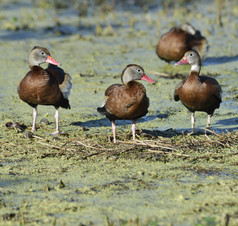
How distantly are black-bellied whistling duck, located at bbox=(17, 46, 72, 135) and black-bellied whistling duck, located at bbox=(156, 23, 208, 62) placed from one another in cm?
398

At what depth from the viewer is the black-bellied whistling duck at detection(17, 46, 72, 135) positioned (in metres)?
6.57

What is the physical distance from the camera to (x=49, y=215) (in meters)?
3.93

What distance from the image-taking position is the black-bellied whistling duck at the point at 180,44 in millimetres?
10430

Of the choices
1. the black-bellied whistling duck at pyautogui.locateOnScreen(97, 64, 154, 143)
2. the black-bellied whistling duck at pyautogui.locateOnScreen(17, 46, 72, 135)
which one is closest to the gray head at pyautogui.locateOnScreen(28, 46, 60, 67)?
the black-bellied whistling duck at pyautogui.locateOnScreen(17, 46, 72, 135)

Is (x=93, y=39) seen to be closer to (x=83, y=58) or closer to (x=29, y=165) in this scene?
(x=83, y=58)

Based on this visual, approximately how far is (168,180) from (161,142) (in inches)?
42.7

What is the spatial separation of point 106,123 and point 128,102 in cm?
149

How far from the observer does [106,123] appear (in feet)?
23.9

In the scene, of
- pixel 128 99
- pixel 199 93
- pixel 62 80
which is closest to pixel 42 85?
pixel 62 80

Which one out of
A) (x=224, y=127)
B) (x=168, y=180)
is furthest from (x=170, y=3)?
(x=168, y=180)

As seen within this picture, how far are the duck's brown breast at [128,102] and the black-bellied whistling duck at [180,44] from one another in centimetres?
468

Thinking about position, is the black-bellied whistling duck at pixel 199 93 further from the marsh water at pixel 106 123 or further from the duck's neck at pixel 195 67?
the marsh water at pixel 106 123

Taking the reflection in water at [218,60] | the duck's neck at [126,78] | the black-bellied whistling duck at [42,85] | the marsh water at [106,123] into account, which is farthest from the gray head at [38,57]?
the reflection in water at [218,60]

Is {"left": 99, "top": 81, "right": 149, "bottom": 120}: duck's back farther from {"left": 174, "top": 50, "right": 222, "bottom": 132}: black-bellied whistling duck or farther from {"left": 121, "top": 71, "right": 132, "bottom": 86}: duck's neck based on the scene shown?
{"left": 174, "top": 50, "right": 222, "bottom": 132}: black-bellied whistling duck
